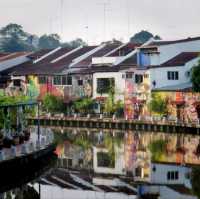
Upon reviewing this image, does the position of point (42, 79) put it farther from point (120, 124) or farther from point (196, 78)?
point (196, 78)

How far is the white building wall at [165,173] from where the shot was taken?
33.0 m

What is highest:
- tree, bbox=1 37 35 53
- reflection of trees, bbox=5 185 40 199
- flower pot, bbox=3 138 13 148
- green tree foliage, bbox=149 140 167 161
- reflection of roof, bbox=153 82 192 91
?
tree, bbox=1 37 35 53

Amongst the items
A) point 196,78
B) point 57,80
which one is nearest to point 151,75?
point 196,78

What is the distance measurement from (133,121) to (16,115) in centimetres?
1568

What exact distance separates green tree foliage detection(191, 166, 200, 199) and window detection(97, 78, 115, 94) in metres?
31.1

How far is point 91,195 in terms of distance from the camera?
99.2 feet

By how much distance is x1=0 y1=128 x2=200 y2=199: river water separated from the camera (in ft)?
103

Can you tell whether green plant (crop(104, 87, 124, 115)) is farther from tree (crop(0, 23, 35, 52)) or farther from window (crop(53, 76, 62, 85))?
tree (crop(0, 23, 35, 52))

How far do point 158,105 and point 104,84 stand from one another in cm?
867

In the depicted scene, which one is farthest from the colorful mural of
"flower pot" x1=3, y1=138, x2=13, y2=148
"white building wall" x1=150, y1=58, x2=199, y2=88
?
"flower pot" x1=3, y1=138, x2=13, y2=148

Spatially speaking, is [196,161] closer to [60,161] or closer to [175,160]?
[175,160]

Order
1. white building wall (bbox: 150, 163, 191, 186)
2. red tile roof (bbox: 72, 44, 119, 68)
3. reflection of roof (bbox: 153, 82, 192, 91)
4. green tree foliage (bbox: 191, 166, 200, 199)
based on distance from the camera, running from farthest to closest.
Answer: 1. red tile roof (bbox: 72, 44, 119, 68)
2. reflection of roof (bbox: 153, 82, 192, 91)
3. white building wall (bbox: 150, 163, 191, 186)
4. green tree foliage (bbox: 191, 166, 200, 199)

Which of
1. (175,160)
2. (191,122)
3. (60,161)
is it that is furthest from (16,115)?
(191,122)

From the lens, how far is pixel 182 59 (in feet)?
206
